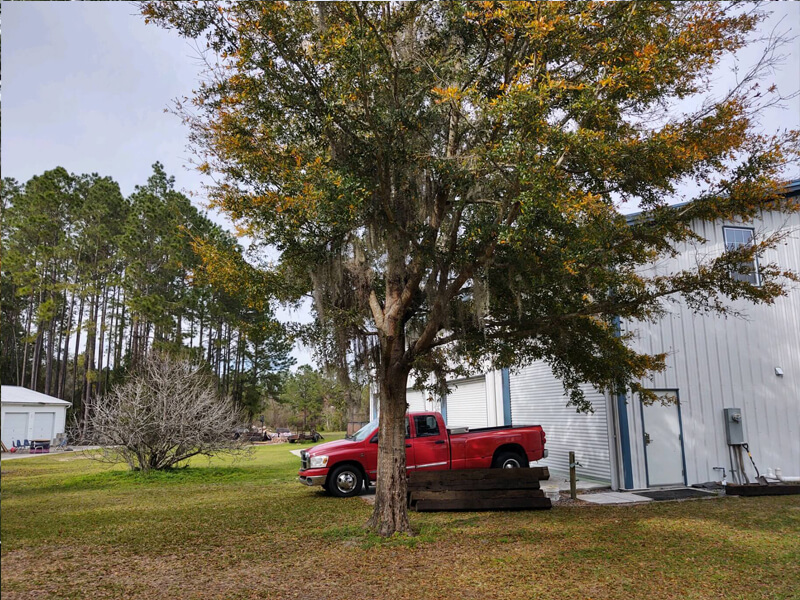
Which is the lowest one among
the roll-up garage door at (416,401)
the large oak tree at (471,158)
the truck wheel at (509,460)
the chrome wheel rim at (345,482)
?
the chrome wheel rim at (345,482)

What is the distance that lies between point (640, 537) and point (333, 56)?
24.0ft

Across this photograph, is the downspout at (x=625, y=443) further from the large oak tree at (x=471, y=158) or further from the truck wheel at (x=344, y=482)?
the truck wheel at (x=344, y=482)

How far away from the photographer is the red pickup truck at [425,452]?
37.8 feet

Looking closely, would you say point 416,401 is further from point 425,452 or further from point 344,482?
point 344,482

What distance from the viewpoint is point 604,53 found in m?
6.76

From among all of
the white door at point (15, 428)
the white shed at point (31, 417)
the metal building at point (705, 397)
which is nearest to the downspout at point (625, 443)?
the metal building at point (705, 397)

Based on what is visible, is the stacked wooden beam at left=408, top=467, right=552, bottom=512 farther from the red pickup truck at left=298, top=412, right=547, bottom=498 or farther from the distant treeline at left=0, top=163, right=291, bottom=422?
the distant treeline at left=0, top=163, right=291, bottom=422

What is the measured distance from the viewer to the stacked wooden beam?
961cm

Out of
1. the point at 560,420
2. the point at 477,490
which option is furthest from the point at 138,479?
the point at 560,420

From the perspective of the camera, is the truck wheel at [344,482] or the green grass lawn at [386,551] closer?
the green grass lawn at [386,551]

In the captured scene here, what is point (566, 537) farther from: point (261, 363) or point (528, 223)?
point (261, 363)

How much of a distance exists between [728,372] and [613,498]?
173 inches

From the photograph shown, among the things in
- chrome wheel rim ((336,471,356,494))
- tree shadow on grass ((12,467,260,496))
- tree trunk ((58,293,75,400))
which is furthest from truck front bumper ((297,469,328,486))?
tree trunk ((58,293,75,400))

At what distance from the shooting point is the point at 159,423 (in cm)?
1483
